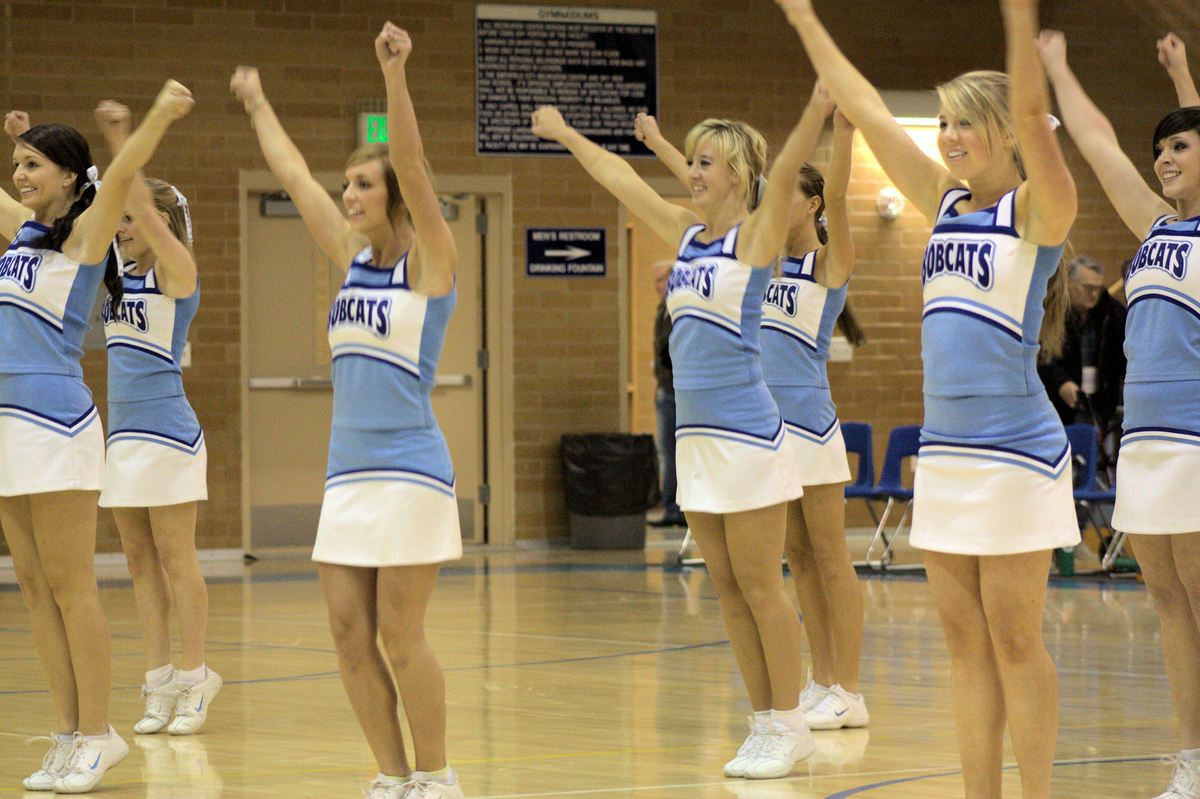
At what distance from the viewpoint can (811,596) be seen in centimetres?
530

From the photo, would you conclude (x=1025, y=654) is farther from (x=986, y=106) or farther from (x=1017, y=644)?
(x=986, y=106)

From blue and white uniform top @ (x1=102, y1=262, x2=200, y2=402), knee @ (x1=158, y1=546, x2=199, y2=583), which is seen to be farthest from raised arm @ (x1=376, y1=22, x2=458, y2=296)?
knee @ (x1=158, y1=546, x2=199, y2=583)

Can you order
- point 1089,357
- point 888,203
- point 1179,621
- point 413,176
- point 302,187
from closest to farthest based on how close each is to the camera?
point 413,176, point 302,187, point 1179,621, point 1089,357, point 888,203

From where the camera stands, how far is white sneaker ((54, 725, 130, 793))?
430 centimetres

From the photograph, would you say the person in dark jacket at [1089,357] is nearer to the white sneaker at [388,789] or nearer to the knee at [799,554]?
the knee at [799,554]

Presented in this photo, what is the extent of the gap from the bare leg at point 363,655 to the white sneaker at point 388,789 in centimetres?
3

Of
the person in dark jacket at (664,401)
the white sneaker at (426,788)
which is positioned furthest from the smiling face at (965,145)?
the person in dark jacket at (664,401)

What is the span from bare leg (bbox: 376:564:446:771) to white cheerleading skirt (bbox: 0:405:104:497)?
113 centimetres

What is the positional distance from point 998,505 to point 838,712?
2053mm

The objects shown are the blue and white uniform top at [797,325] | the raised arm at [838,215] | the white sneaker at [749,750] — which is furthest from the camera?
the blue and white uniform top at [797,325]

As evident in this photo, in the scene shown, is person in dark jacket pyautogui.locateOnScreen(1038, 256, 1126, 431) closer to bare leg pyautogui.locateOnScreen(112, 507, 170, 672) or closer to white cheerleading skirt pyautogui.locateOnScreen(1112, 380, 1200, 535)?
white cheerleading skirt pyautogui.locateOnScreen(1112, 380, 1200, 535)

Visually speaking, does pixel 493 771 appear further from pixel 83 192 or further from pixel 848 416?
pixel 848 416

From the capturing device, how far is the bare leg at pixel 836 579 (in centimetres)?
520

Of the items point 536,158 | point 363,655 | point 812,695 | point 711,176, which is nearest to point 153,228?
point 711,176
